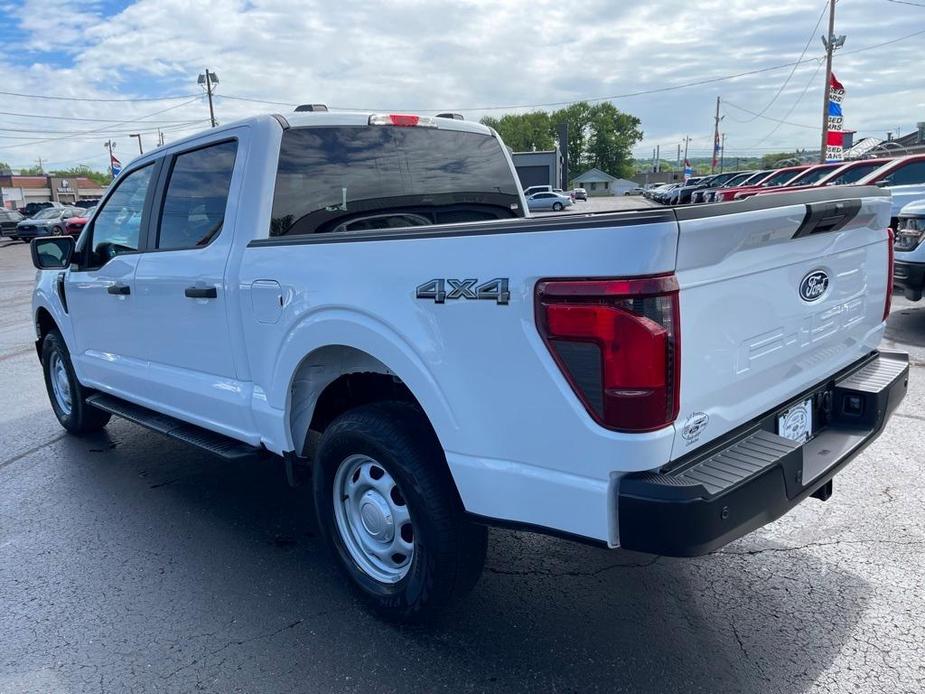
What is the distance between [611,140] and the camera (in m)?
120

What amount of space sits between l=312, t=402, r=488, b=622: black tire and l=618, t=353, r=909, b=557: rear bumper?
71 centimetres

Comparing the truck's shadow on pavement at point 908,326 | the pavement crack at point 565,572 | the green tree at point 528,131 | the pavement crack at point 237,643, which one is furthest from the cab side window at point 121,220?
the green tree at point 528,131

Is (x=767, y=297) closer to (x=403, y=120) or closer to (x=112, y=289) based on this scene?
(x=403, y=120)

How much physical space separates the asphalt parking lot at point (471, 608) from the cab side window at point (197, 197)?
161 cm

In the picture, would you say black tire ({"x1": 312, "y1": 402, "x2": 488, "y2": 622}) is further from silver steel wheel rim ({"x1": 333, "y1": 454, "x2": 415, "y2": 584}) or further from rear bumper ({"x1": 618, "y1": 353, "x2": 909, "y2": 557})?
rear bumper ({"x1": 618, "y1": 353, "x2": 909, "y2": 557})

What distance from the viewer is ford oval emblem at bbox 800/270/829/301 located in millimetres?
2678

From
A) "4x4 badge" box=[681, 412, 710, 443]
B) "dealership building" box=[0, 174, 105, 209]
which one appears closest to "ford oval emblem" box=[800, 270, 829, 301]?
"4x4 badge" box=[681, 412, 710, 443]

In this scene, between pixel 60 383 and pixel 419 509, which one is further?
pixel 60 383

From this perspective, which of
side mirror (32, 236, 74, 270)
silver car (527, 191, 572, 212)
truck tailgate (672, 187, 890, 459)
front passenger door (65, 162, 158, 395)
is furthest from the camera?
silver car (527, 191, 572, 212)

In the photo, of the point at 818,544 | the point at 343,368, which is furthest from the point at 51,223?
the point at 818,544

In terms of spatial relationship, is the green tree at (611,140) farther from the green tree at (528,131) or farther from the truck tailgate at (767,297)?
the truck tailgate at (767,297)

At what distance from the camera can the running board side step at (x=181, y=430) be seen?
366cm

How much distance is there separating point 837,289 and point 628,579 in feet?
5.09

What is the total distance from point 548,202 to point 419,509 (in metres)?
47.6
